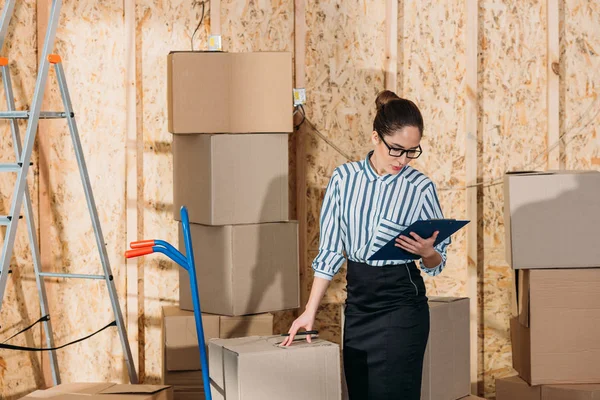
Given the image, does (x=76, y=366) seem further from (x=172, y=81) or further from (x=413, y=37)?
(x=413, y=37)

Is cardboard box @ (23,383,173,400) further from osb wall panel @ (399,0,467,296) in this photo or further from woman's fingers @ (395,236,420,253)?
osb wall panel @ (399,0,467,296)

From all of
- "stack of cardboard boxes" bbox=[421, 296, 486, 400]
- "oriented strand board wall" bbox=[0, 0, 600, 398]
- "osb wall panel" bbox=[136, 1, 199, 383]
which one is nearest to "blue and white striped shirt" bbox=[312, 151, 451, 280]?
"stack of cardboard boxes" bbox=[421, 296, 486, 400]

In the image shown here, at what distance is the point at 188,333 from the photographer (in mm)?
3383

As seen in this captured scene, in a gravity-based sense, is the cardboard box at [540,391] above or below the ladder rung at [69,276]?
below

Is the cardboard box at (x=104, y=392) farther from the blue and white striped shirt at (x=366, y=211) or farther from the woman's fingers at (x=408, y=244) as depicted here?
the woman's fingers at (x=408, y=244)

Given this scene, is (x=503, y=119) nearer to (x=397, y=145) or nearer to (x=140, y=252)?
(x=397, y=145)

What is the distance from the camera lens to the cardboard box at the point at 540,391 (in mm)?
3366

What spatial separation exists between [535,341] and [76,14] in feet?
8.13

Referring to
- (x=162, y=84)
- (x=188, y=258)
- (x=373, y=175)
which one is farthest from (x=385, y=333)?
(x=162, y=84)

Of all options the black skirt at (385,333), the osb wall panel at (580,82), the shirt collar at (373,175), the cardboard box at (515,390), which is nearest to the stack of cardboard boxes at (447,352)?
the cardboard box at (515,390)

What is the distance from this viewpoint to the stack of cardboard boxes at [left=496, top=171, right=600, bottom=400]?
340 centimetres

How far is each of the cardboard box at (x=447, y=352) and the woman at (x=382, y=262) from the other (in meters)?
0.87

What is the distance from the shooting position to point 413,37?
12.8 feet

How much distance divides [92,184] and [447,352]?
68.9 inches
